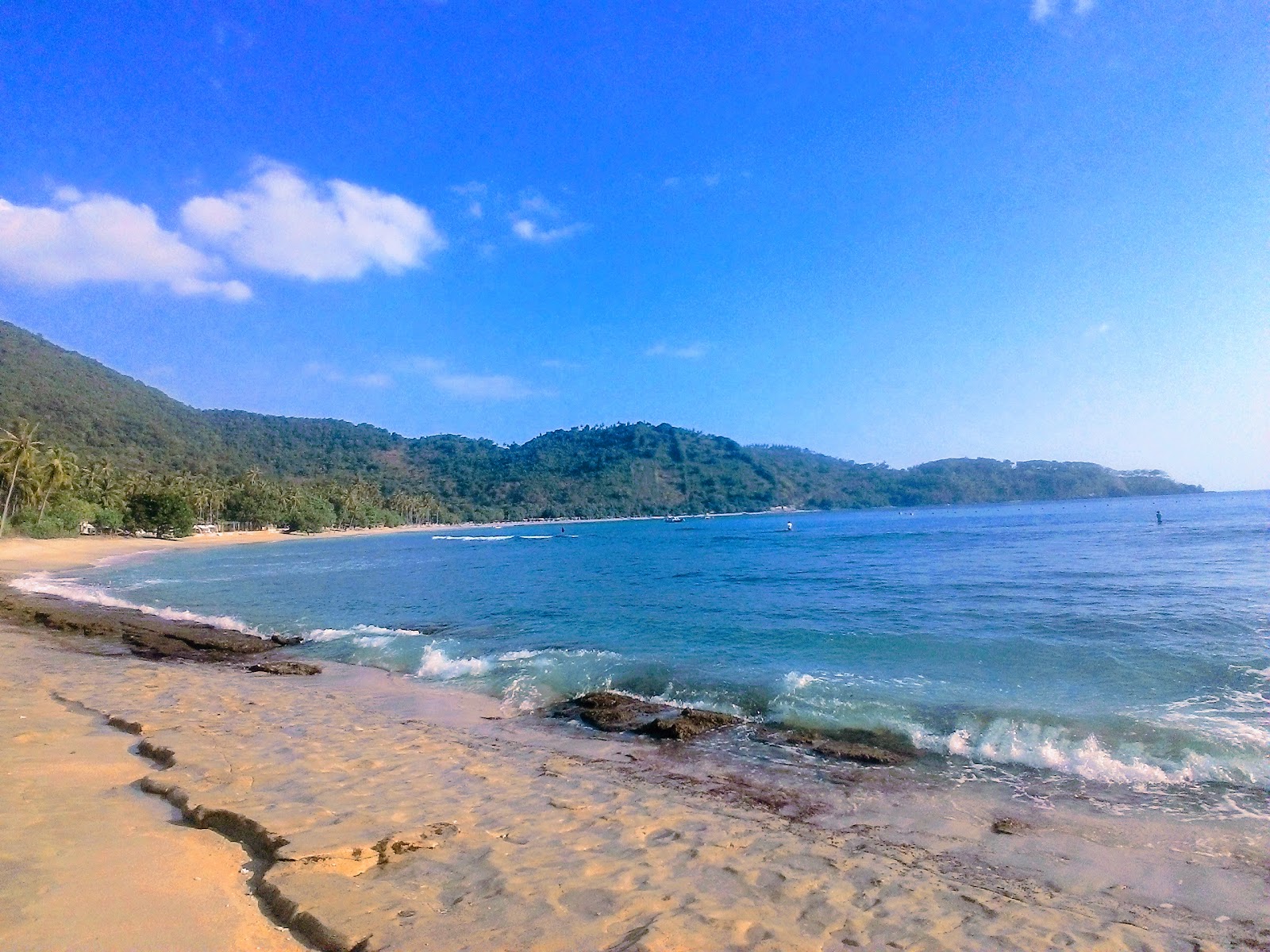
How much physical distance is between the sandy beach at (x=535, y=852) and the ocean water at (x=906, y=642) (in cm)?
234

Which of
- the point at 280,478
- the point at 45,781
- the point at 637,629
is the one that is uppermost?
the point at 280,478

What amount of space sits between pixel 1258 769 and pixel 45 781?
1525cm

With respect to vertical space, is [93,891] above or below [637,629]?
above

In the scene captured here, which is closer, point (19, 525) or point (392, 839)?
point (392, 839)

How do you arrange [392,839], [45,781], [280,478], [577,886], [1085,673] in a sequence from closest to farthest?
[577,886] < [392,839] < [45,781] < [1085,673] < [280,478]

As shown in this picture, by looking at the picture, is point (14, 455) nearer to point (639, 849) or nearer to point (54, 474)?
point (54, 474)

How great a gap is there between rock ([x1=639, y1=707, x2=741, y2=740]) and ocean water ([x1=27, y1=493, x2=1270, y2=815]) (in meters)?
0.88

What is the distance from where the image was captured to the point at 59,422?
119562mm

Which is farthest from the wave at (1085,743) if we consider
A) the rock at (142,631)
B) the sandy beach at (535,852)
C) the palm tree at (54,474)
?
the palm tree at (54,474)

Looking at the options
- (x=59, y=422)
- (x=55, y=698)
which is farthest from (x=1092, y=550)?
(x=59, y=422)

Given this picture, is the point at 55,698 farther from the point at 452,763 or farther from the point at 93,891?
the point at 93,891

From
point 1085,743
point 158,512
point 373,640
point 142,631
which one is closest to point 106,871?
point 1085,743

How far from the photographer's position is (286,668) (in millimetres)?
15750

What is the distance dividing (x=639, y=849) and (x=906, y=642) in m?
14.1
